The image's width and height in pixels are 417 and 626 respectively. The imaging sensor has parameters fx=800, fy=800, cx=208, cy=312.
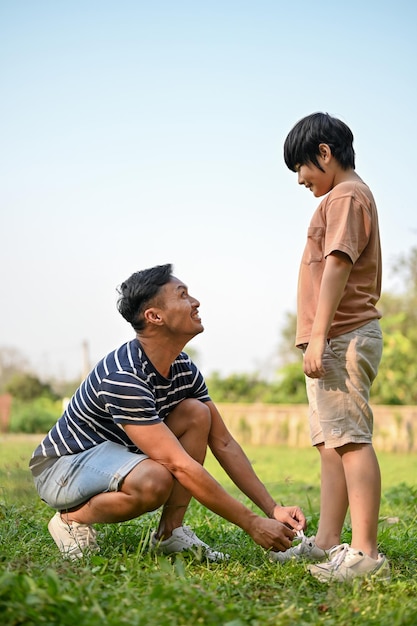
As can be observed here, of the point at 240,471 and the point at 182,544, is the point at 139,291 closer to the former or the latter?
the point at 240,471

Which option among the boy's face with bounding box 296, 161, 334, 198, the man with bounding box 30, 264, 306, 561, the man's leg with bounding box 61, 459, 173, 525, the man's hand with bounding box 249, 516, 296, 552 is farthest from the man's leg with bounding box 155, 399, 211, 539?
the boy's face with bounding box 296, 161, 334, 198

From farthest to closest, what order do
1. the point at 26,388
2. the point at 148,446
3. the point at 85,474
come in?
the point at 26,388 → the point at 85,474 → the point at 148,446

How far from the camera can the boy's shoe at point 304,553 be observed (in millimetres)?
2990

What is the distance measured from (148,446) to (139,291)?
62cm

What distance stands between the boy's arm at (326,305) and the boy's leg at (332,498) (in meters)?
0.37

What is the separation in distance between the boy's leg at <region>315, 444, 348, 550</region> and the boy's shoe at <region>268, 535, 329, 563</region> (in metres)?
0.05

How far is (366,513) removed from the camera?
9.38ft

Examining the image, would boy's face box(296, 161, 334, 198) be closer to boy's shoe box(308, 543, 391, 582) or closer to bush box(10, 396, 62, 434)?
boy's shoe box(308, 543, 391, 582)

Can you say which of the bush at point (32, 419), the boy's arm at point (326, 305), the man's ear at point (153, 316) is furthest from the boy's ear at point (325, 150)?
the bush at point (32, 419)

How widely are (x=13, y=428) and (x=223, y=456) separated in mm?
14318

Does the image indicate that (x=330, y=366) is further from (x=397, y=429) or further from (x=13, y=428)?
(x=13, y=428)

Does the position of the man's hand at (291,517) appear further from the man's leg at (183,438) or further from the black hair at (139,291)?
the black hair at (139,291)

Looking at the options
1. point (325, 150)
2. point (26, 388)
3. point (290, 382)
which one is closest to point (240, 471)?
point (325, 150)

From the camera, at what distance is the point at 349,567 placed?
2754 millimetres
